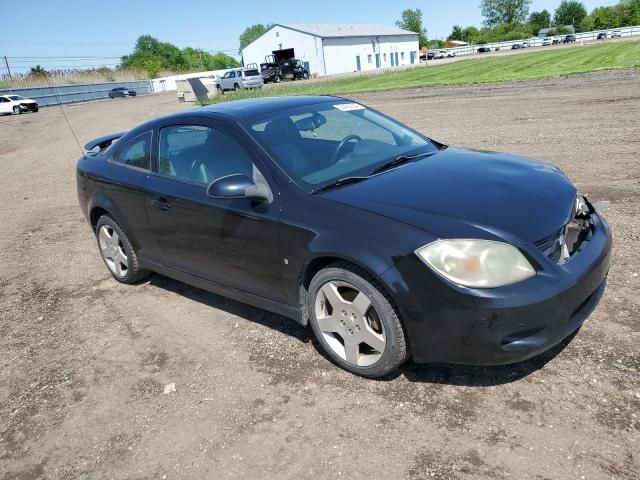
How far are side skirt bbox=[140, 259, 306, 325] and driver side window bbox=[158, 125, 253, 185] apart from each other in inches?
30.7

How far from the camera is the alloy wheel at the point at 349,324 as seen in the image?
3.07m

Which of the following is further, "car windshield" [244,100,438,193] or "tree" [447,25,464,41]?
"tree" [447,25,464,41]

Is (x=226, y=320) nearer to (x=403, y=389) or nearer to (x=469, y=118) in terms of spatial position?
(x=403, y=389)

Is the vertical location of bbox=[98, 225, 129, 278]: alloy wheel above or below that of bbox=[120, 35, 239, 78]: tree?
below

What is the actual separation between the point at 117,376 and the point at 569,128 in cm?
978

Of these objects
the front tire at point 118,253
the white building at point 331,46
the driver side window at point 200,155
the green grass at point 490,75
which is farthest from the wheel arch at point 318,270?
the white building at point 331,46

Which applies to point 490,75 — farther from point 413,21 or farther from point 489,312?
point 413,21

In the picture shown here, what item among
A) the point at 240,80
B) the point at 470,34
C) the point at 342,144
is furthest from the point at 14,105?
the point at 470,34

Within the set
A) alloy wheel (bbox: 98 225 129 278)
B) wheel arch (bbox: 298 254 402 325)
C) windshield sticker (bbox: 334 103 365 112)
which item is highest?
windshield sticker (bbox: 334 103 365 112)

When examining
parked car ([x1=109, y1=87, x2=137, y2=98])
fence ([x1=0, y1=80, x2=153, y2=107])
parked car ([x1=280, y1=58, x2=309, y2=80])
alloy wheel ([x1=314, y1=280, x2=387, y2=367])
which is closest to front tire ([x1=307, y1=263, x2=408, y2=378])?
alloy wheel ([x1=314, y1=280, x2=387, y2=367])

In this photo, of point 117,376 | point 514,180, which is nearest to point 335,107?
point 514,180

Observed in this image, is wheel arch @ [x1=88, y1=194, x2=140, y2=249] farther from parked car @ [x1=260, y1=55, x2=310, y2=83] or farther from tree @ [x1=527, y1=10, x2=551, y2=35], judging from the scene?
tree @ [x1=527, y1=10, x2=551, y2=35]

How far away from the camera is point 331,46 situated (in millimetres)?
67438

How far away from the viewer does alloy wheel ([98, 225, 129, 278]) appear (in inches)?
200
